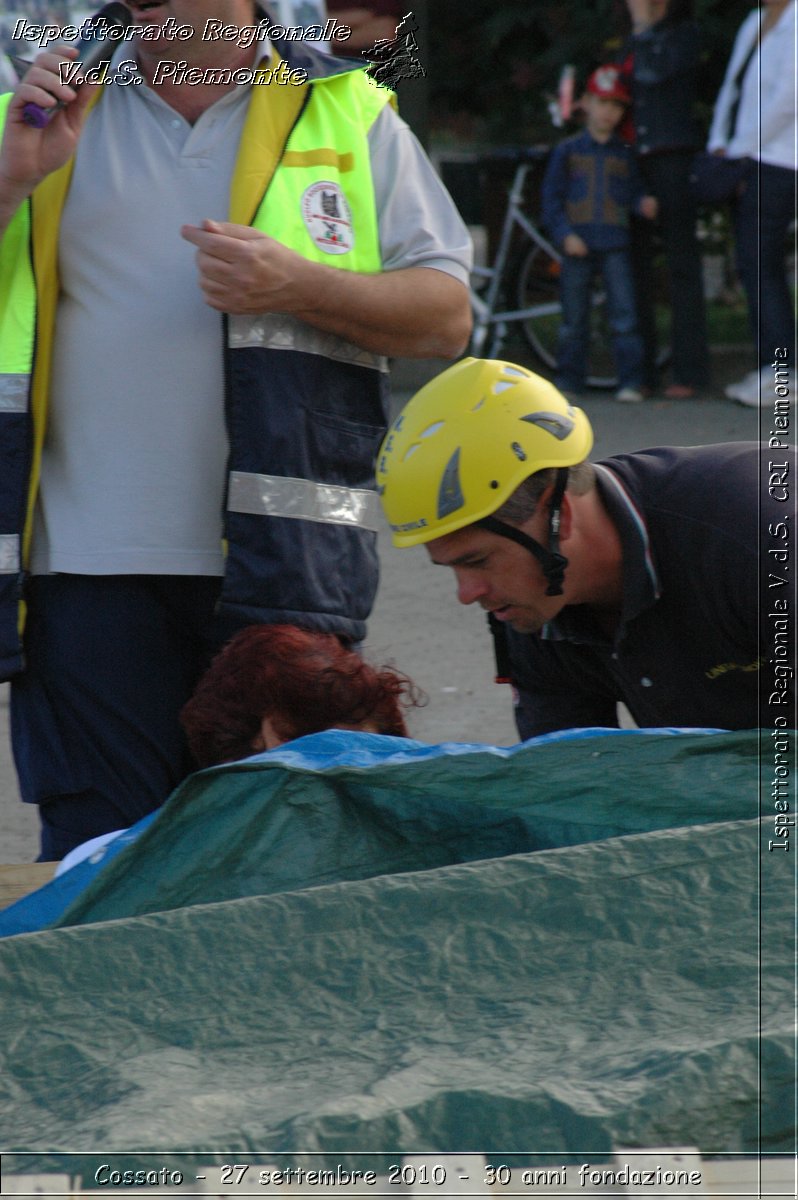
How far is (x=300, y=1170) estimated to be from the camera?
1657 mm

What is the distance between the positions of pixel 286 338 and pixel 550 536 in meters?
0.61

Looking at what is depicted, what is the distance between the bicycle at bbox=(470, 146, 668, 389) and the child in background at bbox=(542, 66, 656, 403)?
532mm

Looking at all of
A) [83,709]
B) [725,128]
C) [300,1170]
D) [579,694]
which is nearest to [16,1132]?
[300,1170]

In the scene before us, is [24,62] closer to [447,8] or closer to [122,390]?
[122,390]

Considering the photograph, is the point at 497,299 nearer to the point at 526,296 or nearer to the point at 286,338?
the point at 526,296

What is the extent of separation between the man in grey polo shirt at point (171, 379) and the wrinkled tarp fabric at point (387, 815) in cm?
46

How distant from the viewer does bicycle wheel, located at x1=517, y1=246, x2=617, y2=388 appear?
32.6ft

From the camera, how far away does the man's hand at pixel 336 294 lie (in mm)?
2658

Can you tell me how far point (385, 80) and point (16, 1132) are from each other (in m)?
2.24

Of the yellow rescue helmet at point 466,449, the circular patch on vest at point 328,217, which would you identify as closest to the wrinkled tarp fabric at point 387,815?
the yellow rescue helmet at point 466,449

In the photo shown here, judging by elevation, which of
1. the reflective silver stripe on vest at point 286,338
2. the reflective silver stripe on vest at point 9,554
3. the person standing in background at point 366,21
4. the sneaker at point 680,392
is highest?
the person standing in background at point 366,21

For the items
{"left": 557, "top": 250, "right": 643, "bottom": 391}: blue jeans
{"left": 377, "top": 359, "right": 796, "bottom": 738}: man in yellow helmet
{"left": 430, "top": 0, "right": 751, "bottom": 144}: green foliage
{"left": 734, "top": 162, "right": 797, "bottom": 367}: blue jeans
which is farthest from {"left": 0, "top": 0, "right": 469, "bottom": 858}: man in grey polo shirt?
{"left": 430, "top": 0, "right": 751, "bottom": 144}: green foliage

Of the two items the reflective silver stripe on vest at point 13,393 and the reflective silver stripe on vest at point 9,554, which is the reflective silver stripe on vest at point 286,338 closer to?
the reflective silver stripe on vest at point 13,393

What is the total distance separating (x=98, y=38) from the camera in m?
2.87
